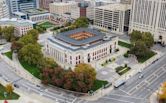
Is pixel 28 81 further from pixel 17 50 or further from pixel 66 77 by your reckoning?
pixel 17 50

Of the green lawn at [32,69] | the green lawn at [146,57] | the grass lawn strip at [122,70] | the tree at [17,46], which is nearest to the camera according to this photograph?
the green lawn at [32,69]

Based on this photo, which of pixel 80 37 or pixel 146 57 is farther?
pixel 80 37

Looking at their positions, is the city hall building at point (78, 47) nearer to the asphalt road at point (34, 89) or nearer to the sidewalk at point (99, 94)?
the asphalt road at point (34, 89)

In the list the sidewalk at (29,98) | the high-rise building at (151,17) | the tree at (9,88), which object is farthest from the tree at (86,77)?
the high-rise building at (151,17)

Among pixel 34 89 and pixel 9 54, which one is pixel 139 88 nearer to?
pixel 34 89

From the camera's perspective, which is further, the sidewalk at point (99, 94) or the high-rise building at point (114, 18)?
the high-rise building at point (114, 18)

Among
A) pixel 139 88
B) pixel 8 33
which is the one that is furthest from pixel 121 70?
pixel 8 33
